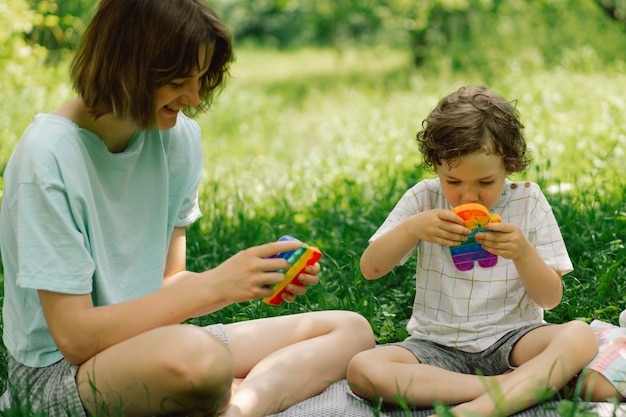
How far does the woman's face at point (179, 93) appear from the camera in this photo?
1.96 metres

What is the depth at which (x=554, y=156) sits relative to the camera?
4465mm

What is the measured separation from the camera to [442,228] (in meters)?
2.17

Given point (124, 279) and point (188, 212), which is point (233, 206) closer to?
point (188, 212)

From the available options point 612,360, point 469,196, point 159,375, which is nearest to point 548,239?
point 469,196

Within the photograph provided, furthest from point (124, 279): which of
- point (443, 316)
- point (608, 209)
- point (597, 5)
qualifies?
point (597, 5)

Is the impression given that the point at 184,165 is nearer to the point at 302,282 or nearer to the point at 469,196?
the point at 302,282

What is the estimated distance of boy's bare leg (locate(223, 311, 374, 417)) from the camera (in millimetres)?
2168

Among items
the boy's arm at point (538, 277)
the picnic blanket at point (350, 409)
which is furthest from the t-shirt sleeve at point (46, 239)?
the boy's arm at point (538, 277)

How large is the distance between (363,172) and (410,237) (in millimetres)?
2389

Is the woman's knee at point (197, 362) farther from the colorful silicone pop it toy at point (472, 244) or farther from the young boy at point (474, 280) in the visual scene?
the colorful silicone pop it toy at point (472, 244)

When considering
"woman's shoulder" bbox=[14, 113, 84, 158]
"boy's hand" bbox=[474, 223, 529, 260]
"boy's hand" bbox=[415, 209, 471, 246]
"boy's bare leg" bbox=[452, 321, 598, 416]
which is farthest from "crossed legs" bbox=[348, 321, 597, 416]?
"woman's shoulder" bbox=[14, 113, 84, 158]

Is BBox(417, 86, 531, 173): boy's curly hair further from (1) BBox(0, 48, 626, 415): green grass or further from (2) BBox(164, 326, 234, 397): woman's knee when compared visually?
(2) BBox(164, 326, 234, 397): woman's knee

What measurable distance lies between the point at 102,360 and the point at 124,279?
1.03 feet

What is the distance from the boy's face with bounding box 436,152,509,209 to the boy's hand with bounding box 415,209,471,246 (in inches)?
5.0
